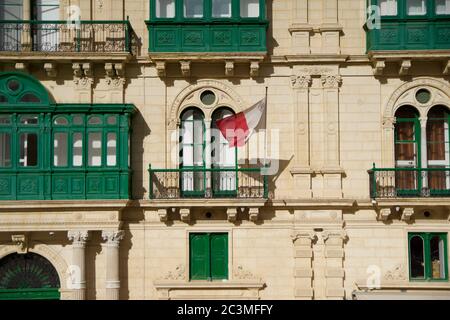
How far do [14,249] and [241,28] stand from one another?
9964 millimetres

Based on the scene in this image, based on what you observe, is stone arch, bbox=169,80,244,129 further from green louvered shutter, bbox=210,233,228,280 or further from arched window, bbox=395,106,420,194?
arched window, bbox=395,106,420,194

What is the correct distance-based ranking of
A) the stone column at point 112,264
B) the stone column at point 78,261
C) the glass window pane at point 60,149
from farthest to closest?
→ the glass window pane at point 60,149 < the stone column at point 112,264 < the stone column at point 78,261

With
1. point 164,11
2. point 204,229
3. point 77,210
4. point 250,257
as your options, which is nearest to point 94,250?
point 77,210

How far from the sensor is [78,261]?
21.7 metres

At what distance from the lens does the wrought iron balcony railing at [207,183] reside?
22250 mm

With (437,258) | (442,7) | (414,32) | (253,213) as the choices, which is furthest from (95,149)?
(442,7)

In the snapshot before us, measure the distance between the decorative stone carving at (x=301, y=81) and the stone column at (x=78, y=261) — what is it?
8.05 m

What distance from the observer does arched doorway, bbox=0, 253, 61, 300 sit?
22.2 meters

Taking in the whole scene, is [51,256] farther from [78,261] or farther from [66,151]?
[66,151]

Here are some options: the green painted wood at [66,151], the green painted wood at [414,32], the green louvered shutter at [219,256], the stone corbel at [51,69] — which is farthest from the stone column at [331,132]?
the stone corbel at [51,69]

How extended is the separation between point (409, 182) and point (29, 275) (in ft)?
40.9

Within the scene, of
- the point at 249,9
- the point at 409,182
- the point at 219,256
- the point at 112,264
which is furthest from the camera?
the point at 249,9

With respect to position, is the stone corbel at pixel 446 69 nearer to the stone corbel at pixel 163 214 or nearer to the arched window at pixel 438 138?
the arched window at pixel 438 138

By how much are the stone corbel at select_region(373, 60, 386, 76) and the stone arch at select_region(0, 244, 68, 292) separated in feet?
37.9
